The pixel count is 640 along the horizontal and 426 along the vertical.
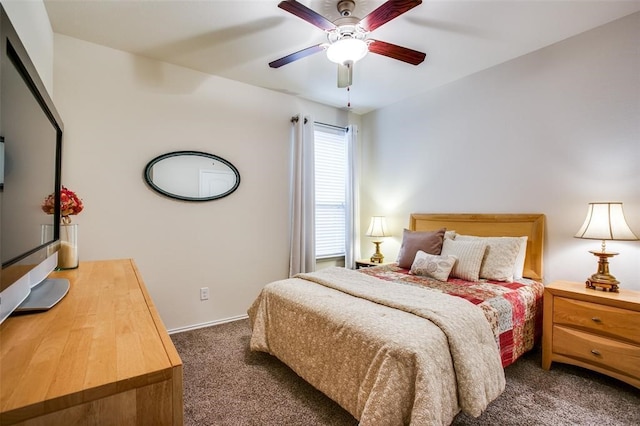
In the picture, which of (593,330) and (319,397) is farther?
(593,330)

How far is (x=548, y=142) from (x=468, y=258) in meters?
1.22

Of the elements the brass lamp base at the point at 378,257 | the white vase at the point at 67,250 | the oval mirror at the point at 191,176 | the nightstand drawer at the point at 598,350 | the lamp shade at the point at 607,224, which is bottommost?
the nightstand drawer at the point at 598,350

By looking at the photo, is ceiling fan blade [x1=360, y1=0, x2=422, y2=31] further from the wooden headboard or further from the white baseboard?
the white baseboard

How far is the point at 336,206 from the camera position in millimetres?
4121

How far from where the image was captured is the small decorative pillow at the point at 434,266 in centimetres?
257

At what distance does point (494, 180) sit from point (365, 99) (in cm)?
178

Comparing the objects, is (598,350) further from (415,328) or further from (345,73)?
(345,73)

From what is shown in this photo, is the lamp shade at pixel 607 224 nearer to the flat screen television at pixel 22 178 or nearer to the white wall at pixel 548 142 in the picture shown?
the white wall at pixel 548 142

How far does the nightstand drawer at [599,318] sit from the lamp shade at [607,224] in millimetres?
470

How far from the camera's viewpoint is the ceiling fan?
5.43ft

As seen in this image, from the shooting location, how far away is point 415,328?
1.49 m

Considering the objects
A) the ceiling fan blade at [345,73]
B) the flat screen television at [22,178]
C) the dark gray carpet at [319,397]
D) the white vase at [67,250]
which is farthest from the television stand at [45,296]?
the ceiling fan blade at [345,73]

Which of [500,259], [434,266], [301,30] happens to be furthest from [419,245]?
[301,30]

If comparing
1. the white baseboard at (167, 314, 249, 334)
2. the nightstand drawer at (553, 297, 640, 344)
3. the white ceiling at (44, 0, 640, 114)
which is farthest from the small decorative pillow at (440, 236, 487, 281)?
the white baseboard at (167, 314, 249, 334)
